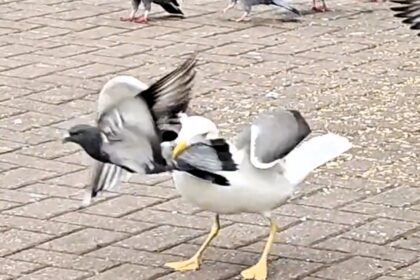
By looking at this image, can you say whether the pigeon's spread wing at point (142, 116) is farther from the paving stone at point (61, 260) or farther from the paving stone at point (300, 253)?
the paving stone at point (300, 253)

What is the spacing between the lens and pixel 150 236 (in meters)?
5.81

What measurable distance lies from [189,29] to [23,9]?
1505 mm

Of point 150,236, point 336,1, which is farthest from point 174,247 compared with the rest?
point 336,1

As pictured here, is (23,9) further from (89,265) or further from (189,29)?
(89,265)

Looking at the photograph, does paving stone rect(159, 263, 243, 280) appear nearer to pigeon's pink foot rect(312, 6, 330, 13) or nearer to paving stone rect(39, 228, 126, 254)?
paving stone rect(39, 228, 126, 254)

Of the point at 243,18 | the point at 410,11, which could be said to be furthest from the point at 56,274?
the point at 243,18

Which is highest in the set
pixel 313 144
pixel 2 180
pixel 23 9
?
pixel 313 144

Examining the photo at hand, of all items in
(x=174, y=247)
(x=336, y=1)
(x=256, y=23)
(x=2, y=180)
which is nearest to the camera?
(x=174, y=247)

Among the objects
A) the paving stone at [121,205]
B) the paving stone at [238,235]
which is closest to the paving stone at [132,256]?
the paving stone at [238,235]

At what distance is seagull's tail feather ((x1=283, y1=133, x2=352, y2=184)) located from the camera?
5305 mm

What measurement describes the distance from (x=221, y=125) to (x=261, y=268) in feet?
7.97

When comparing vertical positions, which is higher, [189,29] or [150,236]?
[150,236]

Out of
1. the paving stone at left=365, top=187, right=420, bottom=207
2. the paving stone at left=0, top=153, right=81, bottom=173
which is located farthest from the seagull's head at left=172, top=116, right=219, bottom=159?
the paving stone at left=0, top=153, right=81, bottom=173

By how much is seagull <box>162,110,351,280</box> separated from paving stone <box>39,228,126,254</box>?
16.6 inches
